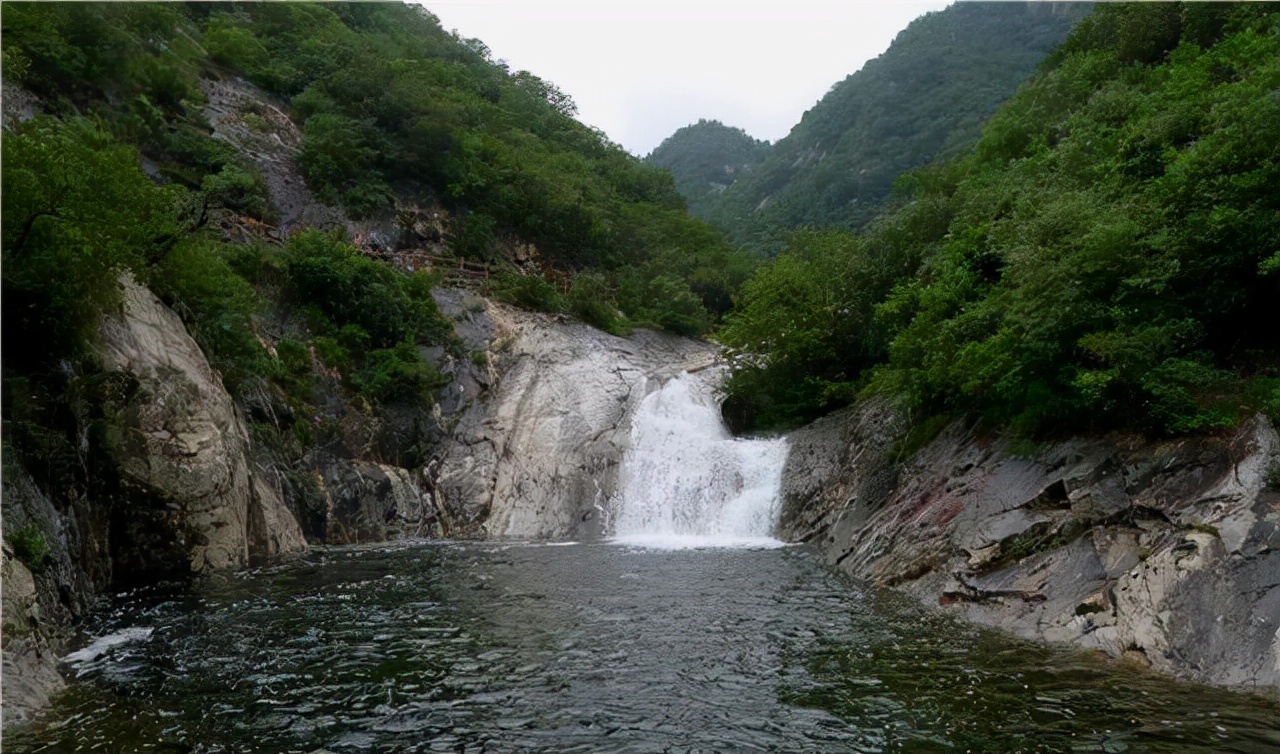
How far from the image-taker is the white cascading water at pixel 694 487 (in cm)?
2194

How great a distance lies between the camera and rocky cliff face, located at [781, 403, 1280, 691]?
8.08 meters

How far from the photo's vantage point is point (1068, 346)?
461 inches

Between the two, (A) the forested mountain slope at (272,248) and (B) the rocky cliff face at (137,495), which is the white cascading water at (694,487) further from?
(B) the rocky cliff face at (137,495)

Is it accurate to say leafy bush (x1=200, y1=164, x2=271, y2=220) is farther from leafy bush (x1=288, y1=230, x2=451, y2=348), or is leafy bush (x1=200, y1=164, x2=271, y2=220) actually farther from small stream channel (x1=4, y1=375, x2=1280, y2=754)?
small stream channel (x1=4, y1=375, x2=1280, y2=754)

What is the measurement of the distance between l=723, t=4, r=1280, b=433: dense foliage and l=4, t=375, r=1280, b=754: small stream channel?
14.2 ft

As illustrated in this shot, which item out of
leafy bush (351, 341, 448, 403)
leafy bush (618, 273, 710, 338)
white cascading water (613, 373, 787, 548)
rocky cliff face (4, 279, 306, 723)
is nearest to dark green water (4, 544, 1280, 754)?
rocky cliff face (4, 279, 306, 723)

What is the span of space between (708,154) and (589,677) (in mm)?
134035

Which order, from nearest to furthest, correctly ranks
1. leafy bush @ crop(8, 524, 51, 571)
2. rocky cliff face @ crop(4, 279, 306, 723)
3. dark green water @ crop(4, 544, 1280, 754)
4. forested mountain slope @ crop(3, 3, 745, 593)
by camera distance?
1. dark green water @ crop(4, 544, 1280, 754)
2. leafy bush @ crop(8, 524, 51, 571)
3. rocky cliff face @ crop(4, 279, 306, 723)
4. forested mountain slope @ crop(3, 3, 745, 593)

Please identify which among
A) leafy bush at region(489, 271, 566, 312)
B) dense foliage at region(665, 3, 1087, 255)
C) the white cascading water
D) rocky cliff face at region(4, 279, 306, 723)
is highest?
dense foliage at region(665, 3, 1087, 255)

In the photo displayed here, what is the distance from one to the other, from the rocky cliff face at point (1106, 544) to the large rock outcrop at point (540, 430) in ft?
35.4

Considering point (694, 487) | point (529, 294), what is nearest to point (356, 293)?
point (529, 294)

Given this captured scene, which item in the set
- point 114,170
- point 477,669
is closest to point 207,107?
point 114,170

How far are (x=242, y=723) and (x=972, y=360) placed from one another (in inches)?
494

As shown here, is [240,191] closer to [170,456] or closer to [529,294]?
[529,294]
